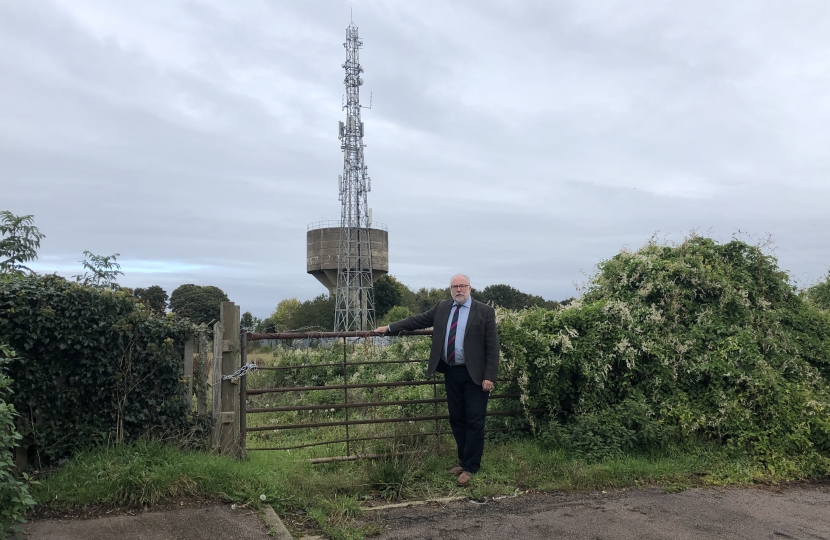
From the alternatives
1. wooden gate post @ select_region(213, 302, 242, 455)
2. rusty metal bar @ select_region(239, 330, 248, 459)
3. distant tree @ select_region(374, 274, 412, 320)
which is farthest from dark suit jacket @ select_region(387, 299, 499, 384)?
distant tree @ select_region(374, 274, 412, 320)

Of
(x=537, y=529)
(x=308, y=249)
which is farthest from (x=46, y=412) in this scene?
(x=308, y=249)

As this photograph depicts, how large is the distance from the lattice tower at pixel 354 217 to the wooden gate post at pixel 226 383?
33.0 metres

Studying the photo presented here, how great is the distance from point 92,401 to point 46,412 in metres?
0.36

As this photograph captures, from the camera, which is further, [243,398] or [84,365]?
[243,398]

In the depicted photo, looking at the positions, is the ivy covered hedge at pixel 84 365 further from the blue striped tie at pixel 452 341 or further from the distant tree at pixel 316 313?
the distant tree at pixel 316 313

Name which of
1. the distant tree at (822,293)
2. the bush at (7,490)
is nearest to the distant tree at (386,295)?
the distant tree at (822,293)

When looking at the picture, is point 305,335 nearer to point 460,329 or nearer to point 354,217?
point 460,329

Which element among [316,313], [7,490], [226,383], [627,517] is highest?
[316,313]

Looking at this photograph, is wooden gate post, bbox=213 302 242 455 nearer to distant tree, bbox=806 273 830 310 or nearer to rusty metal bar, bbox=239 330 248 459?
rusty metal bar, bbox=239 330 248 459

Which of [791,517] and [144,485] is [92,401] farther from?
[791,517]

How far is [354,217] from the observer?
41.4m

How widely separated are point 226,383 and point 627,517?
401 cm

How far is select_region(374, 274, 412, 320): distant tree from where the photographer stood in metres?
72.0

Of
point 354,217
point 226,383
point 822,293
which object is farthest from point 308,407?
point 354,217
